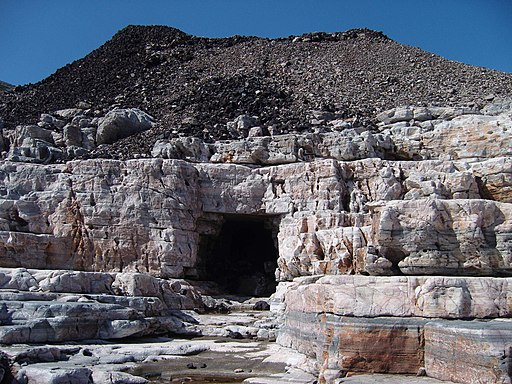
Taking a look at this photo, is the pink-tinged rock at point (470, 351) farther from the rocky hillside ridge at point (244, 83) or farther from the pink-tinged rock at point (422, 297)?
the rocky hillside ridge at point (244, 83)

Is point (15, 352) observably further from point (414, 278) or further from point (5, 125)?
point (5, 125)

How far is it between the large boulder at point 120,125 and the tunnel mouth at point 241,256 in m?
8.18

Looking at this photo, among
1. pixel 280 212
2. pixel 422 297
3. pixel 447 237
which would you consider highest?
pixel 280 212

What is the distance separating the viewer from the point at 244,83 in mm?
39688

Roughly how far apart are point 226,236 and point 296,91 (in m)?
14.4

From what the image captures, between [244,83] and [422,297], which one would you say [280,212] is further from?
[244,83]

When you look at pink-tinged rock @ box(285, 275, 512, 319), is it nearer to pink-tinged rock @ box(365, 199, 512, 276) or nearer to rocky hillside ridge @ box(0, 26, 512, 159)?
pink-tinged rock @ box(365, 199, 512, 276)

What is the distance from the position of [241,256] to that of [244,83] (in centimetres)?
1450

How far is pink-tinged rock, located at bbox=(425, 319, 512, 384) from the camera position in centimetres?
778

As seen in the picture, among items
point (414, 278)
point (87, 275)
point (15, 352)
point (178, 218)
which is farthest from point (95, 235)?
point (414, 278)

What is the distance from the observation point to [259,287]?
2602 centimetres

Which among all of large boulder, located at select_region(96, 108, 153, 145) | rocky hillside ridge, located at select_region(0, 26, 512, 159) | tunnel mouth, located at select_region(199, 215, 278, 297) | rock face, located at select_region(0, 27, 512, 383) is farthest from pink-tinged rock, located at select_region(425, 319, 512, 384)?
large boulder, located at select_region(96, 108, 153, 145)

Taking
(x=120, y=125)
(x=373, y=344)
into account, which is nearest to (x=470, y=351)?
(x=373, y=344)

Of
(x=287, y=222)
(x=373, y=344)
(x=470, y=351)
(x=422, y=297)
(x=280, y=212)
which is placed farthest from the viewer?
(x=280, y=212)
